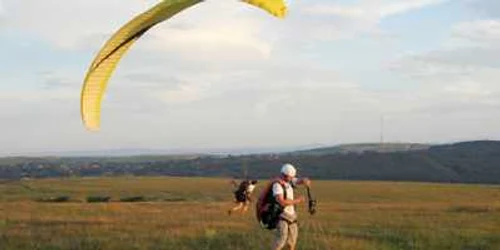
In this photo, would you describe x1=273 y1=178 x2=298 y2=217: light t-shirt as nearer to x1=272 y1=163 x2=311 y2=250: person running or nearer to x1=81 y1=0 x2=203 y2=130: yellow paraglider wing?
x1=272 y1=163 x2=311 y2=250: person running

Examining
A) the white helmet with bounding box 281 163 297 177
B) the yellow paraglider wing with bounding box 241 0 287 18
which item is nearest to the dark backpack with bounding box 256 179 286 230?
the white helmet with bounding box 281 163 297 177

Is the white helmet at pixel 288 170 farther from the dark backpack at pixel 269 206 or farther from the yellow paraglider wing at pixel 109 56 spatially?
the yellow paraglider wing at pixel 109 56

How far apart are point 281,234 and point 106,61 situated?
12.4 m

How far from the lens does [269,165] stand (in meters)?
199

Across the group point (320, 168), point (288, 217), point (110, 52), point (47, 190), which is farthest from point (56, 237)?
point (320, 168)

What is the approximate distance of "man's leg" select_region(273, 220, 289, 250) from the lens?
14.1 meters

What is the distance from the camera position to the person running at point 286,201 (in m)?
13.6

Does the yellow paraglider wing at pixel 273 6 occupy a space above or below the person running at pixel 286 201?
above

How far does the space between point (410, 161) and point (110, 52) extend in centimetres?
19723

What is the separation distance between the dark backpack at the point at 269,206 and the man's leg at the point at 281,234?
0.34 feet

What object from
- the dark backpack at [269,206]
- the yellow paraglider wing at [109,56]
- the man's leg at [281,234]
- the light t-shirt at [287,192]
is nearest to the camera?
the yellow paraglider wing at [109,56]

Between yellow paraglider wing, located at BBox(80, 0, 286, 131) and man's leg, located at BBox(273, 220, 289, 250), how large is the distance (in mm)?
12123

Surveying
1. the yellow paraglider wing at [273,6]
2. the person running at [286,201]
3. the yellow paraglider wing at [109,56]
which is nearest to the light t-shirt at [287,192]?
the person running at [286,201]

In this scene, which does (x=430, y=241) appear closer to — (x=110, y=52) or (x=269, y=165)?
(x=110, y=52)
